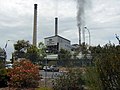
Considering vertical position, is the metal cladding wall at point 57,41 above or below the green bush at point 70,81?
above

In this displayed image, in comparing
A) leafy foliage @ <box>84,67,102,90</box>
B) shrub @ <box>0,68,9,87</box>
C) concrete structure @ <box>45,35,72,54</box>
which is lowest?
shrub @ <box>0,68,9,87</box>

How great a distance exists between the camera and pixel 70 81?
67.2ft

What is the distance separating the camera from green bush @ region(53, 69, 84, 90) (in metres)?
20.3

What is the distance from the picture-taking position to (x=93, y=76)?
1379cm

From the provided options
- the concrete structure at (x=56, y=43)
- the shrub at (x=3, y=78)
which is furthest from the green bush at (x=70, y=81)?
the concrete structure at (x=56, y=43)

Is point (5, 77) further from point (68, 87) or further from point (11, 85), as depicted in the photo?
point (68, 87)

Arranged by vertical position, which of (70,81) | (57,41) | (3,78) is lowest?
(3,78)

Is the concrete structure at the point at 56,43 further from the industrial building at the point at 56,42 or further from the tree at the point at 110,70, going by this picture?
the tree at the point at 110,70

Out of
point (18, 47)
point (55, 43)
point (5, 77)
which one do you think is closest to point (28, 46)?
point (18, 47)

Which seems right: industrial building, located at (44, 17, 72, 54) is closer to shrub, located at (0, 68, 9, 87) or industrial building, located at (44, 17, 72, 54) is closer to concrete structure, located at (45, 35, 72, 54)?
concrete structure, located at (45, 35, 72, 54)

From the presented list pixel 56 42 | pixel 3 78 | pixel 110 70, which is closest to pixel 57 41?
pixel 56 42

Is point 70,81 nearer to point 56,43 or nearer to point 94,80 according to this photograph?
point 94,80

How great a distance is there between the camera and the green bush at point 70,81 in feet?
66.6

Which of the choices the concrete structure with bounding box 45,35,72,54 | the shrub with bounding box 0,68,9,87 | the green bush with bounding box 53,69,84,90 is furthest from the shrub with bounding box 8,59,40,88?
the concrete structure with bounding box 45,35,72,54
